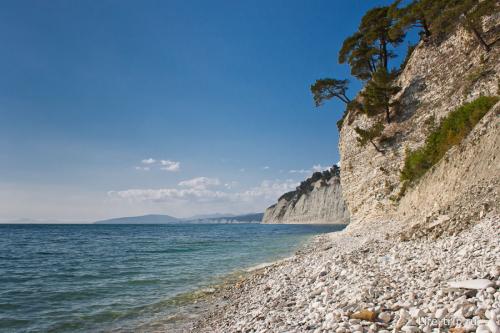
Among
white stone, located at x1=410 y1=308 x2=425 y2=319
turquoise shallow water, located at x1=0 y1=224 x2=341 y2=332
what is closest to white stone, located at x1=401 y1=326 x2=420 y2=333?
white stone, located at x1=410 y1=308 x2=425 y2=319

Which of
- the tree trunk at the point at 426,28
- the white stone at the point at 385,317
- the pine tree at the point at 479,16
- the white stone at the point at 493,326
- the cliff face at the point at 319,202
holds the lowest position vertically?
the white stone at the point at 385,317

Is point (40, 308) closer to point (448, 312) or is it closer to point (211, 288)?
point (211, 288)

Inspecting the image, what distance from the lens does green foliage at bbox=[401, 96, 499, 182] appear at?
1819 centimetres

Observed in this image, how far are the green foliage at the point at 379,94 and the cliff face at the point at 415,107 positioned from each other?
1.03 metres

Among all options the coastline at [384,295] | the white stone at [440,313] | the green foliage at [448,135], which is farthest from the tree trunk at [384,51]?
the white stone at [440,313]

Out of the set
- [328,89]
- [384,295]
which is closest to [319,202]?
[328,89]

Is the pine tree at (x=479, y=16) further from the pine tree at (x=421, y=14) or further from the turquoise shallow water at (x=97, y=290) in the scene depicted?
the turquoise shallow water at (x=97, y=290)

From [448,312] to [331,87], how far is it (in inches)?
1469

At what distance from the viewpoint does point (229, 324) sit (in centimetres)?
987

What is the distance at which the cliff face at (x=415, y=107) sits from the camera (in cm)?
2541

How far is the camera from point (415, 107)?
3125cm

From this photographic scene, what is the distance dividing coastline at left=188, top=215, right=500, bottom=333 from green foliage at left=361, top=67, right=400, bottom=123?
22.5 m

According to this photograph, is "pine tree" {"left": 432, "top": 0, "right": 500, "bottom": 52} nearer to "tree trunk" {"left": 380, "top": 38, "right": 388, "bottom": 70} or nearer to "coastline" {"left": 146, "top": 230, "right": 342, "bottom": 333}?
"tree trunk" {"left": 380, "top": 38, "right": 388, "bottom": 70}

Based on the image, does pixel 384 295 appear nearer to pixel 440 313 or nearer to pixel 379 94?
pixel 440 313
